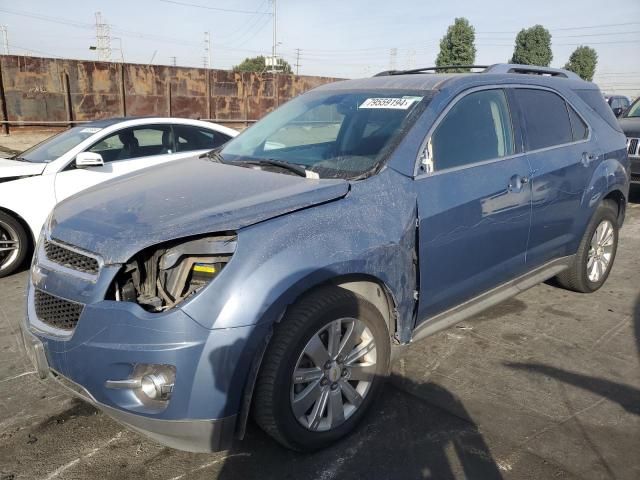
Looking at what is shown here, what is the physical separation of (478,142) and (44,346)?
266 centimetres

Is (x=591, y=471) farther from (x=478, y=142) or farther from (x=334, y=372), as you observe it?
(x=478, y=142)

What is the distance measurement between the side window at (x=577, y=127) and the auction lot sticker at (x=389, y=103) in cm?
171

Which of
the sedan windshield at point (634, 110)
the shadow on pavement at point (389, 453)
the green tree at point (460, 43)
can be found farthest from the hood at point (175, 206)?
the green tree at point (460, 43)

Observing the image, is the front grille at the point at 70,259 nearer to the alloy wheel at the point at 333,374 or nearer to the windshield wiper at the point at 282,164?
the alloy wheel at the point at 333,374

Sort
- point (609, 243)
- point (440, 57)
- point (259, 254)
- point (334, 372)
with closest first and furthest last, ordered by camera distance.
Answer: point (259, 254) < point (334, 372) < point (609, 243) < point (440, 57)

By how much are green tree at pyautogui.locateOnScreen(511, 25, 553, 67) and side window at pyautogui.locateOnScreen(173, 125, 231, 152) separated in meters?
53.8

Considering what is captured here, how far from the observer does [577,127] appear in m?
4.25

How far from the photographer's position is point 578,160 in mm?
4090

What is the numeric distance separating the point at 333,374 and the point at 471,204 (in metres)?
1.29

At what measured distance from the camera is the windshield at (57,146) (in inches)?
231

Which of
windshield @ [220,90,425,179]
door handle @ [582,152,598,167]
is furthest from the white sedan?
door handle @ [582,152,598,167]

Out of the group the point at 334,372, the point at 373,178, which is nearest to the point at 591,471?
the point at 334,372

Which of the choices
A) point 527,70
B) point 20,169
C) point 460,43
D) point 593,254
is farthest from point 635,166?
point 460,43

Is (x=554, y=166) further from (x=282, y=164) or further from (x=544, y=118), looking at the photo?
(x=282, y=164)
